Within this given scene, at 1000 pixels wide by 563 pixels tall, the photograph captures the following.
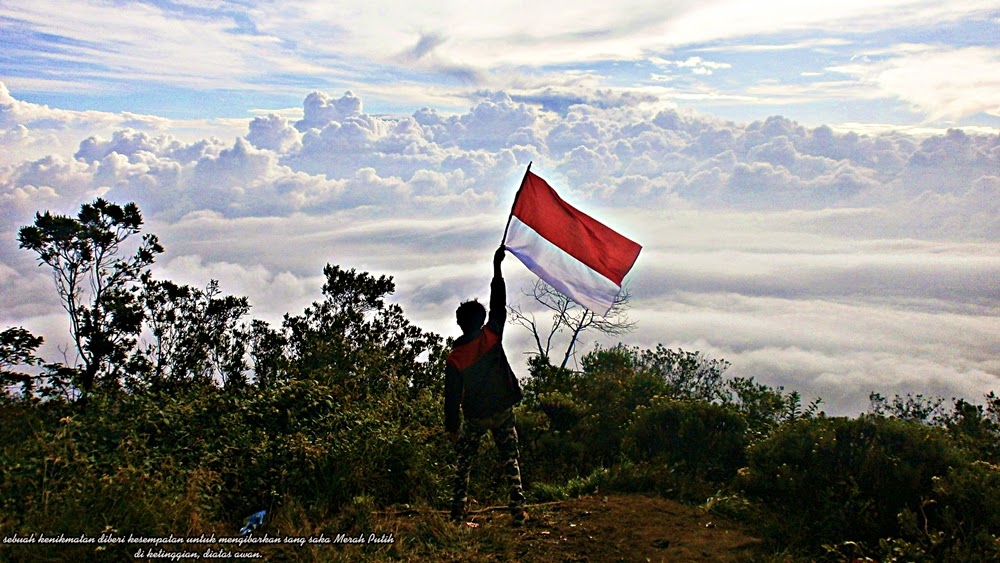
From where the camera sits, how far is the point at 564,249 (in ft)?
27.9

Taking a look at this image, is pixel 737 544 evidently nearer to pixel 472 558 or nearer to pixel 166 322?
pixel 472 558

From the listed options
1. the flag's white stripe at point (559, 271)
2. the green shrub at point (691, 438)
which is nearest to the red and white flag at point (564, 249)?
the flag's white stripe at point (559, 271)

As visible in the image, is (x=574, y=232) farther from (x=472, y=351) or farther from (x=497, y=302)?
(x=472, y=351)

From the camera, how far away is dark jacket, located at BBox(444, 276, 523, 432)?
7.58 metres

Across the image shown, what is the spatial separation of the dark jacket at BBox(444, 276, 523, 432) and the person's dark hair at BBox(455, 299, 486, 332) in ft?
0.24

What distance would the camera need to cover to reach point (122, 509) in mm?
6688

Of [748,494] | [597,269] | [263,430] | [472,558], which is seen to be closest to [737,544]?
[748,494]

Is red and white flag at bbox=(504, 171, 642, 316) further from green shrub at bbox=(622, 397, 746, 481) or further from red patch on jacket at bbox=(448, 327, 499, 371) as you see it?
green shrub at bbox=(622, 397, 746, 481)

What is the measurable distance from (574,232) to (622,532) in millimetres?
3158

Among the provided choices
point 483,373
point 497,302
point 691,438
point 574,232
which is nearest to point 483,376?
point 483,373

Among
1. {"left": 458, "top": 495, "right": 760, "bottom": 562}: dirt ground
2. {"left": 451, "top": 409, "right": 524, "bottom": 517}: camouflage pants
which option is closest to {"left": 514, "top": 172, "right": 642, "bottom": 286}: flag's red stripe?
{"left": 451, "top": 409, "right": 524, "bottom": 517}: camouflage pants

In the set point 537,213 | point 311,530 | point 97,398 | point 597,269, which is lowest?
point 311,530

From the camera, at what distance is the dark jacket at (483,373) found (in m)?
7.58

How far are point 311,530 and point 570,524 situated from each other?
2.53 m
